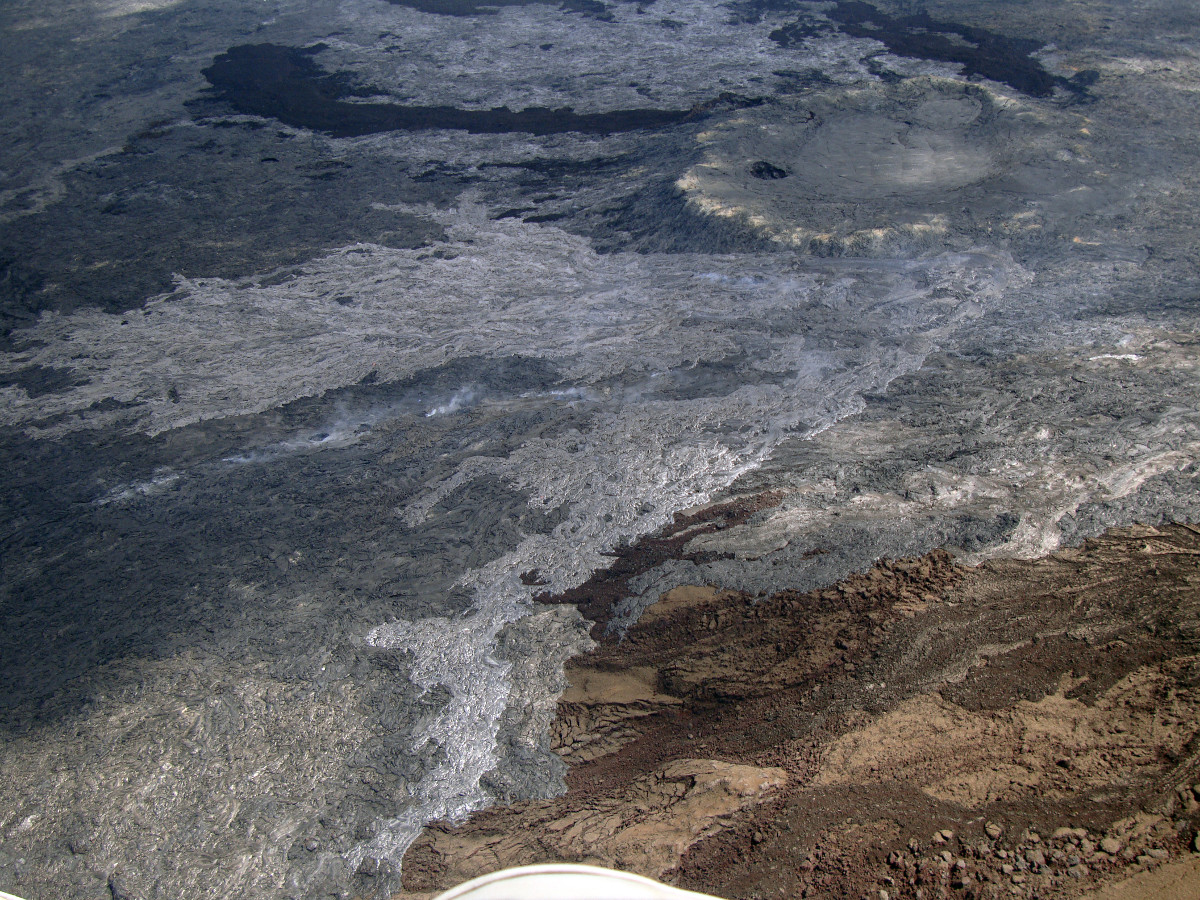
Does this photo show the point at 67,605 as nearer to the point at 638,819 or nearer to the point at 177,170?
the point at 638,819

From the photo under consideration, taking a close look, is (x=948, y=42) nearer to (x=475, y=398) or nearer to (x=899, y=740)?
(x=475, y=398)

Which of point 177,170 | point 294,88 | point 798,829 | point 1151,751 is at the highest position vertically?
point 294,88

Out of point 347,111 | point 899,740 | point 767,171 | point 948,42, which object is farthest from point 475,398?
point 948,42

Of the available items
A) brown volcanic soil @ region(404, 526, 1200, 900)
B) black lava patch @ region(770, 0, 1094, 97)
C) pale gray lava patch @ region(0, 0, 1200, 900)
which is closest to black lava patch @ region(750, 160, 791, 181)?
pale gray lava patch @ region(0, 0, 1200, 900)

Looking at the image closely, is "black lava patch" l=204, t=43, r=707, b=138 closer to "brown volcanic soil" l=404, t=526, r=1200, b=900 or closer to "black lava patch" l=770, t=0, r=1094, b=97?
"black lava patch" l=770, t=0, r=1094, b=97

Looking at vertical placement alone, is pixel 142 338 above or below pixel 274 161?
below

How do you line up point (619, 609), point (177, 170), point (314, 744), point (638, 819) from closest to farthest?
point (638, 819)
point (314, 744)
point (619, 609)
point (177, 170)

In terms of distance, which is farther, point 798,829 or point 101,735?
point 101,735

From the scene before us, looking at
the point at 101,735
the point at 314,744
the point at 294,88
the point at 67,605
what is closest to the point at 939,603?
the point at 314,744
